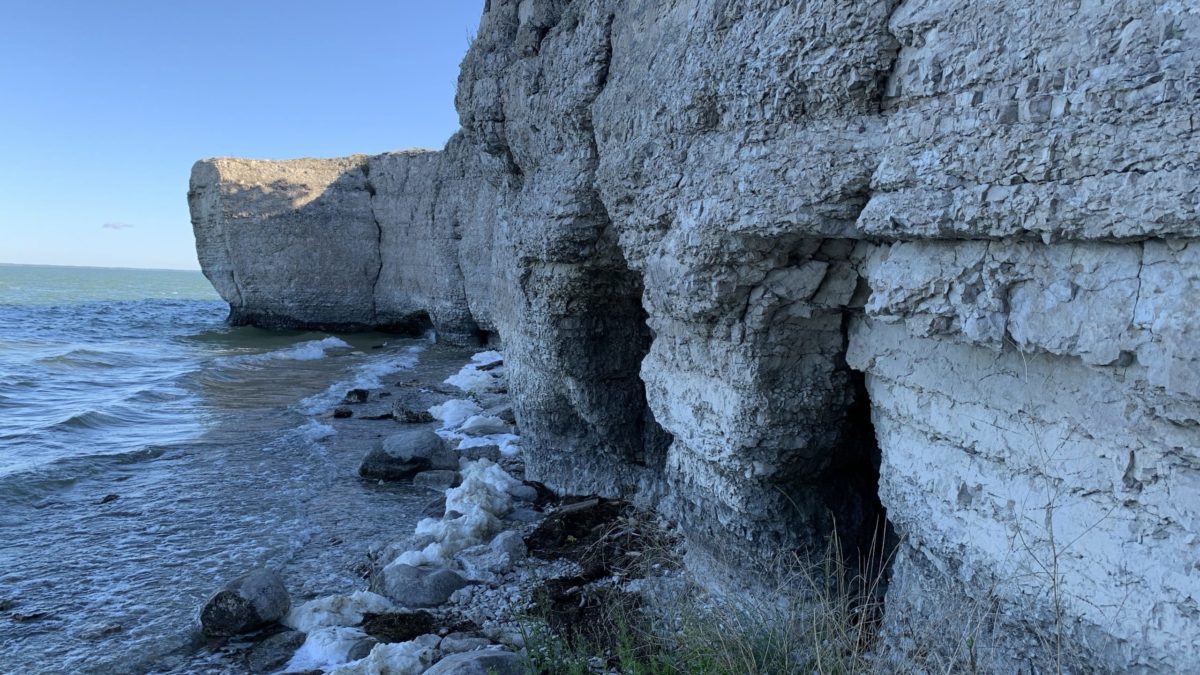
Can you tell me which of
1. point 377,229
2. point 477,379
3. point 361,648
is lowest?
point 361,648

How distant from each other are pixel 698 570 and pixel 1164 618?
121 inches

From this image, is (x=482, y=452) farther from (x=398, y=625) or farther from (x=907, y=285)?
(x=907, y=285)

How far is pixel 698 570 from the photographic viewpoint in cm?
521

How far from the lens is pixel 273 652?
5.25m

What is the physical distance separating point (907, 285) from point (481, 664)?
2.97m

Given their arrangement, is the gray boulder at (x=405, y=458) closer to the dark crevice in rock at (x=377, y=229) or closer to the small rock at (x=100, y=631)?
the small rock at (x=100, y=631)

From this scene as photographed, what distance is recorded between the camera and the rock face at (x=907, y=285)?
2.39m

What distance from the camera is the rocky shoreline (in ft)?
16.1

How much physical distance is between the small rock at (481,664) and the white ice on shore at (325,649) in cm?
97

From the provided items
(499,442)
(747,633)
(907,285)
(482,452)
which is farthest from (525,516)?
(907,285)

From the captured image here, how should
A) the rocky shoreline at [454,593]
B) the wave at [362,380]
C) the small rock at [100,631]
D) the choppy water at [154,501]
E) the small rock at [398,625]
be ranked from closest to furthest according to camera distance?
the rocky shoreline at [454,593]
the small rock at [398,625]
the small rock at [100,631]
the choppy water at [154,501]
the wave at [362,380]

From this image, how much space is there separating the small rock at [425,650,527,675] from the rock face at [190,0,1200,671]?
1.43 m

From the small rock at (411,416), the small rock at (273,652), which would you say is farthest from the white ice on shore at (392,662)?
the small rock at (411,416)

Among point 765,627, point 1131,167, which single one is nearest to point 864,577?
point 765,627
